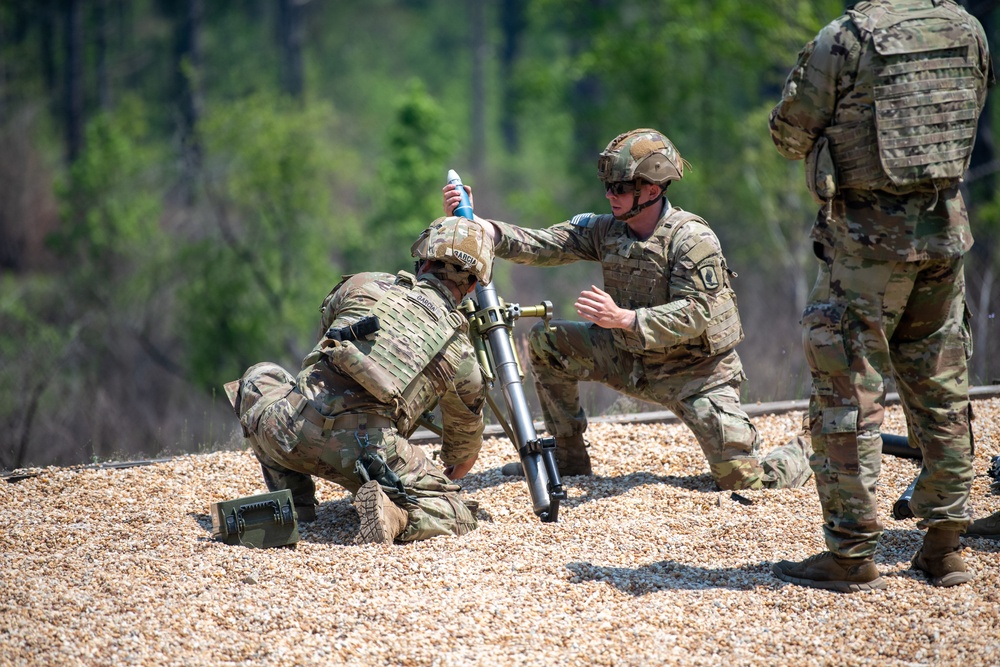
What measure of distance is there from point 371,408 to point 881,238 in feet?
7.27

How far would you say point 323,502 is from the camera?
5.50 metres

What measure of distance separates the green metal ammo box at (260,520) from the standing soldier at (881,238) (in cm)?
213

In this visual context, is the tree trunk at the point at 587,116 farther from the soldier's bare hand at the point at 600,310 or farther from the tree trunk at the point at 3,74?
the soldier's bare hand at the point at 600,310

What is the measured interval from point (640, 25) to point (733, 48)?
2593 millimetres

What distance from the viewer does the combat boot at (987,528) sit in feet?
15.2

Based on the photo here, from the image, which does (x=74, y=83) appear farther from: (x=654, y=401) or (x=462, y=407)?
(x=462, y=407)

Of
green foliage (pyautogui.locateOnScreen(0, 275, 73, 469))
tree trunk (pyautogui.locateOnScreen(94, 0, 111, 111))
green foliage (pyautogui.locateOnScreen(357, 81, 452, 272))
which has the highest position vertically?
tree trunk (pyautogui.locateOnScreen(94, 0, 111, 111))

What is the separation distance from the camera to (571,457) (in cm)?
589

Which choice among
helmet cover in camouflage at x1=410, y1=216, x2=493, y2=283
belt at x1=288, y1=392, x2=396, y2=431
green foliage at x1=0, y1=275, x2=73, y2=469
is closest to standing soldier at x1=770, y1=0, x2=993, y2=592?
helmet cover in camouflage at x1=410, y1=216, x2=493, y2=283

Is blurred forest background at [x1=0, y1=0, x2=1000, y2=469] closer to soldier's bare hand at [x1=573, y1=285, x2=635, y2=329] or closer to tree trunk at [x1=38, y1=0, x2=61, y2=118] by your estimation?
tree trunk at [x1=38, y1=0, x2=61, y2=118]

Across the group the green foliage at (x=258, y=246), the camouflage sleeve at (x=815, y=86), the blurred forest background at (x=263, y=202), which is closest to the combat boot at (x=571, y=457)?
the camouflage sleeve at (x=815, y=86)

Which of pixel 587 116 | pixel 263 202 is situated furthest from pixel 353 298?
pixel 587 116

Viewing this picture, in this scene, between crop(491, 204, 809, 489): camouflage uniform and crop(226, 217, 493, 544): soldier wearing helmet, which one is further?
crop(491, 204, 809, 489): camouflage uniform

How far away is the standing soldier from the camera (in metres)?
3.88
